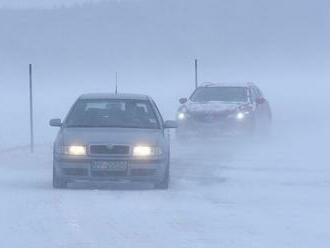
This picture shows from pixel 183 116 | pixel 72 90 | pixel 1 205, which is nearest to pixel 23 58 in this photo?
pixel 72 90

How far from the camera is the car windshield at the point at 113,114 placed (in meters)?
16.0

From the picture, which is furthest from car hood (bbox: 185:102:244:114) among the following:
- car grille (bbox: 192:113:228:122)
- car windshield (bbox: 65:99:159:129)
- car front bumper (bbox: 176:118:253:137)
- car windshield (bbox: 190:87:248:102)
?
car windshield (bbox: 65:99:159:129)

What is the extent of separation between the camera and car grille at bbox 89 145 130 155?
589 inches

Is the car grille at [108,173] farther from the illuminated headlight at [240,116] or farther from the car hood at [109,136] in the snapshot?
the illuminated headlight at [240,116]

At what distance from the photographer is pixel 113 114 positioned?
53.5ft

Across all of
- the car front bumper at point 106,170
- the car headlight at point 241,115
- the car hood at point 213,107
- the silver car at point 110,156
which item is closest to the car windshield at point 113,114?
the silver car at point 110,156

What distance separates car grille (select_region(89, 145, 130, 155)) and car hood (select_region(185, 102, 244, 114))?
10605 mm

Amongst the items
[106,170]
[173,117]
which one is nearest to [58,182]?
[106,170]

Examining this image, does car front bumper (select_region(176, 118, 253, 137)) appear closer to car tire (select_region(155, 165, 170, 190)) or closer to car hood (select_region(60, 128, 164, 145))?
car hood (select_region(60, 128, 164, 145))

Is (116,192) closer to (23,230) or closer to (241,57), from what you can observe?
(23,230)

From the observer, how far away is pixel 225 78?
7438 cm

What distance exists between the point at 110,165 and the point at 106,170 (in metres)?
0.09

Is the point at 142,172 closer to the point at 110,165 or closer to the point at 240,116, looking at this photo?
the point at 110,165

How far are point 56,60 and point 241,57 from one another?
14771 millimetres
